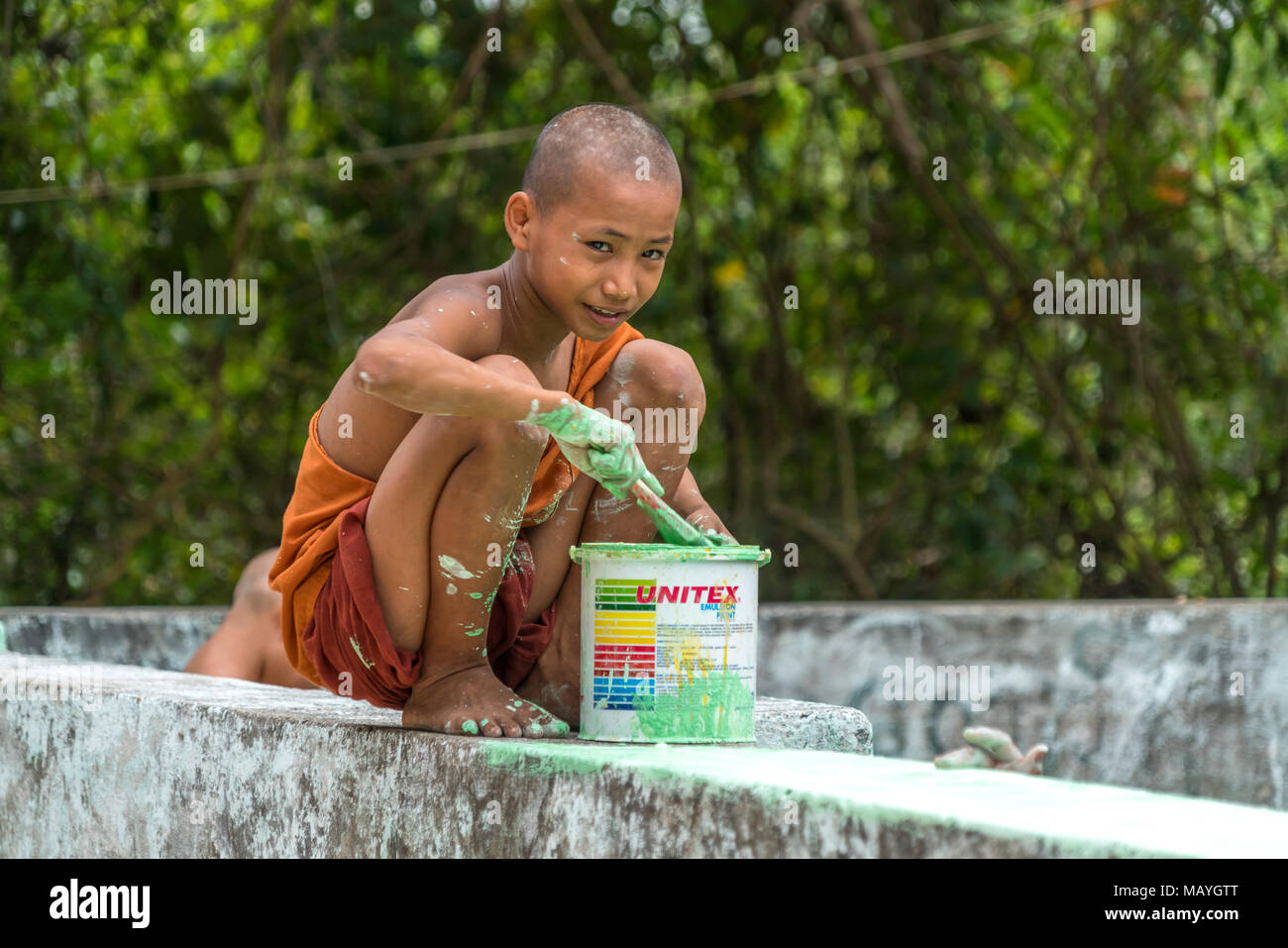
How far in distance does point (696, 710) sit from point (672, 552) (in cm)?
21

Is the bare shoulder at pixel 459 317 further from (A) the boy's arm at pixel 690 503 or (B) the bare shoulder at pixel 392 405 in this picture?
(A) the boy's arm at pixel 690 503

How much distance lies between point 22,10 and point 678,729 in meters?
4.32

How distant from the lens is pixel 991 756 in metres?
1.73

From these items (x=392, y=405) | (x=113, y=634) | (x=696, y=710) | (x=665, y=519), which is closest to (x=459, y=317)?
(x=392, y=405)

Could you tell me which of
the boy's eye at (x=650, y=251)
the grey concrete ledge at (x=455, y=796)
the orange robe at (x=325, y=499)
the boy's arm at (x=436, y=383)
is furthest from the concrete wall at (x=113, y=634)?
the boy's eye at (x=650, y=251)

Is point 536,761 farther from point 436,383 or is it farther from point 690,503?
point 690,503

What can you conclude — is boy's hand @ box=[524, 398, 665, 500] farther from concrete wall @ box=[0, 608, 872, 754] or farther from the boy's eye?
concrete wall @ box=[0, 608, 872, 754]

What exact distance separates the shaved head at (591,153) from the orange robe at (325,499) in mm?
235

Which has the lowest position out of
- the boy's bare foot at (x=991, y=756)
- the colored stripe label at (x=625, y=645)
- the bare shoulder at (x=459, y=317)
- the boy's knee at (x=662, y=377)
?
the boy's bare foot at (x=991, y=756)

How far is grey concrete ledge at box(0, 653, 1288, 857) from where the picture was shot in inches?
51.9

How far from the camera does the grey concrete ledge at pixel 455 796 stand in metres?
1.32
